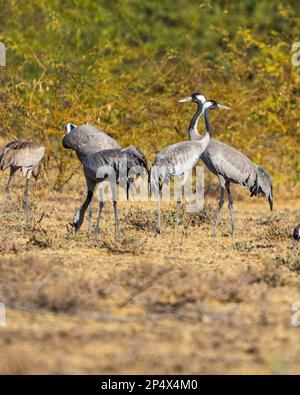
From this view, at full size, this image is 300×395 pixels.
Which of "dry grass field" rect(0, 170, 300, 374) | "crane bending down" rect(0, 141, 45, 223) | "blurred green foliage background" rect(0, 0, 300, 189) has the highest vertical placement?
"blurred green foliage background" rect(0, 0, 300, 189)

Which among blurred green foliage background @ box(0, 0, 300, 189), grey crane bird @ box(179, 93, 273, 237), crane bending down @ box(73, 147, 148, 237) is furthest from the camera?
blurred green foliage background @ box(0, 0, 300, 189)

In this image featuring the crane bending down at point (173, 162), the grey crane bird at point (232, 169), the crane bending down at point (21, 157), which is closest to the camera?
the crane bending down at point (173, 162)

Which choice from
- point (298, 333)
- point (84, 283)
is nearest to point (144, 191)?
point (84, 283)

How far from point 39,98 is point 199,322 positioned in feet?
25.4

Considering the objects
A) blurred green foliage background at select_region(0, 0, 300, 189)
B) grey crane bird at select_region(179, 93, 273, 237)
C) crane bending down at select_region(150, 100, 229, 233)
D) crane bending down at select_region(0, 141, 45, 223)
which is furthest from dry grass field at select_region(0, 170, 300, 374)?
blurred green foliage background at select_region(0, 0, 300, 189)

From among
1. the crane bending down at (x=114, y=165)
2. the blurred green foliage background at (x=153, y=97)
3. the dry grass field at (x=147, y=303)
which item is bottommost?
the dry grass field at (x=147, y=303)

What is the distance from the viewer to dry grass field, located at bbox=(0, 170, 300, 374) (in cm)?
476

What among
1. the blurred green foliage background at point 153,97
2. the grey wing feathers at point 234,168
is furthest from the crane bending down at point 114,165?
the blurred green foliage background at point 153,97

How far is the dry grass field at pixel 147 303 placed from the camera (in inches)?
187

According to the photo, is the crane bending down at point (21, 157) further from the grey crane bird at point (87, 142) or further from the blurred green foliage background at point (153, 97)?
the blurred green foliage background at point (153, 97)

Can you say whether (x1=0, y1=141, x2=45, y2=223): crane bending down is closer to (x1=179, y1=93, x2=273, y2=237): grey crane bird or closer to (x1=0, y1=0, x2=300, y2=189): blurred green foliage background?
(x1=0, y1=0, x2=300, y2=189): blurred green foliage background

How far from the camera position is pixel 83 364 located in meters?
4.64

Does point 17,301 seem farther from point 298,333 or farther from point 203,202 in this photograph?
point 203,202

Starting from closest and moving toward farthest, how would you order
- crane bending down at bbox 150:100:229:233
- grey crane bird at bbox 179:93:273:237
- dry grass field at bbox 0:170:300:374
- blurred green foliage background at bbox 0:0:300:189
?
dry grass field at bbox 0:170:300:374 < crane bending down at bbox 150:100:229:233 < grey crane bird at bbox 179:93:273:237 < blurred green foliage background at bbox 0:0:300:189
